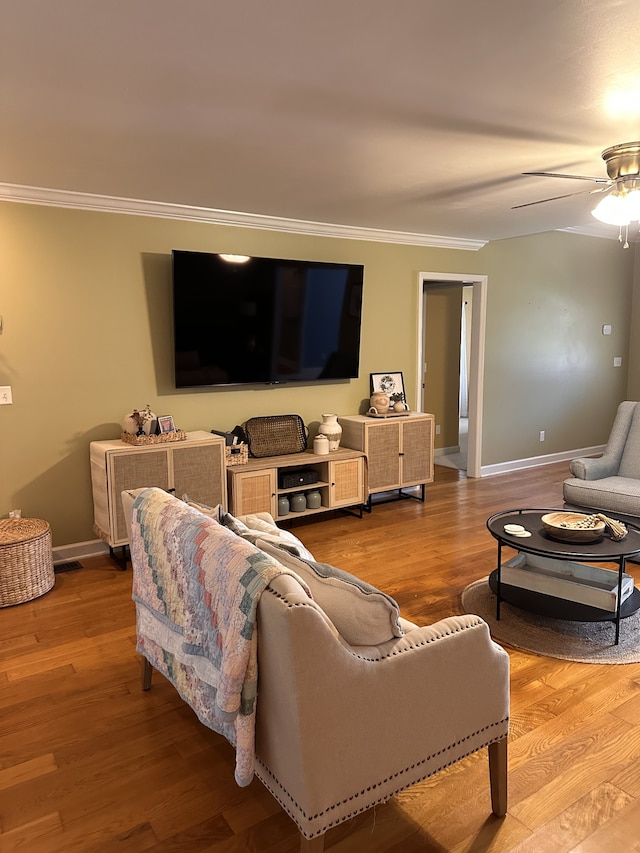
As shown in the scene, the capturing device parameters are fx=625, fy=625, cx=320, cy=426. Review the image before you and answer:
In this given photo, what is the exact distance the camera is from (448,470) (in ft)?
22.3

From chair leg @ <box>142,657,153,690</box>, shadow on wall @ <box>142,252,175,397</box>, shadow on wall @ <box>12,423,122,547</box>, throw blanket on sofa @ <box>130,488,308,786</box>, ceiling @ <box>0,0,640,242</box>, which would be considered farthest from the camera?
shadow on wall @ <box>142,252,175,397</box>

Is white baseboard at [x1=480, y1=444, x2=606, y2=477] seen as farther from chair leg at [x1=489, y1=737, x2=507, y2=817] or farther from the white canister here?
chair leg at [x1=489, y1=737, x2=507, y2=817]

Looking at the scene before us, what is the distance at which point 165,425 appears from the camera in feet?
13.6

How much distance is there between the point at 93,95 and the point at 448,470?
532 cm

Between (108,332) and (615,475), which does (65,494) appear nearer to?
(108,332)

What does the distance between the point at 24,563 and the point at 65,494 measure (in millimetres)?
669

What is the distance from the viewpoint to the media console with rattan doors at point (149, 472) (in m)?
3.85

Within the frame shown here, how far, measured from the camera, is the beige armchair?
4.94ft

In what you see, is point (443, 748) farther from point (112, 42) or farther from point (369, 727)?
point (112, 42)

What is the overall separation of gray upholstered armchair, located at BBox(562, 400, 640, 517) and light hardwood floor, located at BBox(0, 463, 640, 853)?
1.45m

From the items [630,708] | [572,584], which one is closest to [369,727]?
[630,708]

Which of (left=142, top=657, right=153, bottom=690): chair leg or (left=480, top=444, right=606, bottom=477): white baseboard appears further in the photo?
(left=480, top=444, right=606, bottom=477): white baseboard

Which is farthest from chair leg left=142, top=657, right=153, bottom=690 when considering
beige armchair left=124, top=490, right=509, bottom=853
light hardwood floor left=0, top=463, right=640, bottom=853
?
beige armchair left=124, top=490, right=509, bottom=853

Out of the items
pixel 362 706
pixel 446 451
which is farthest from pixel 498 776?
pixel 446 451
